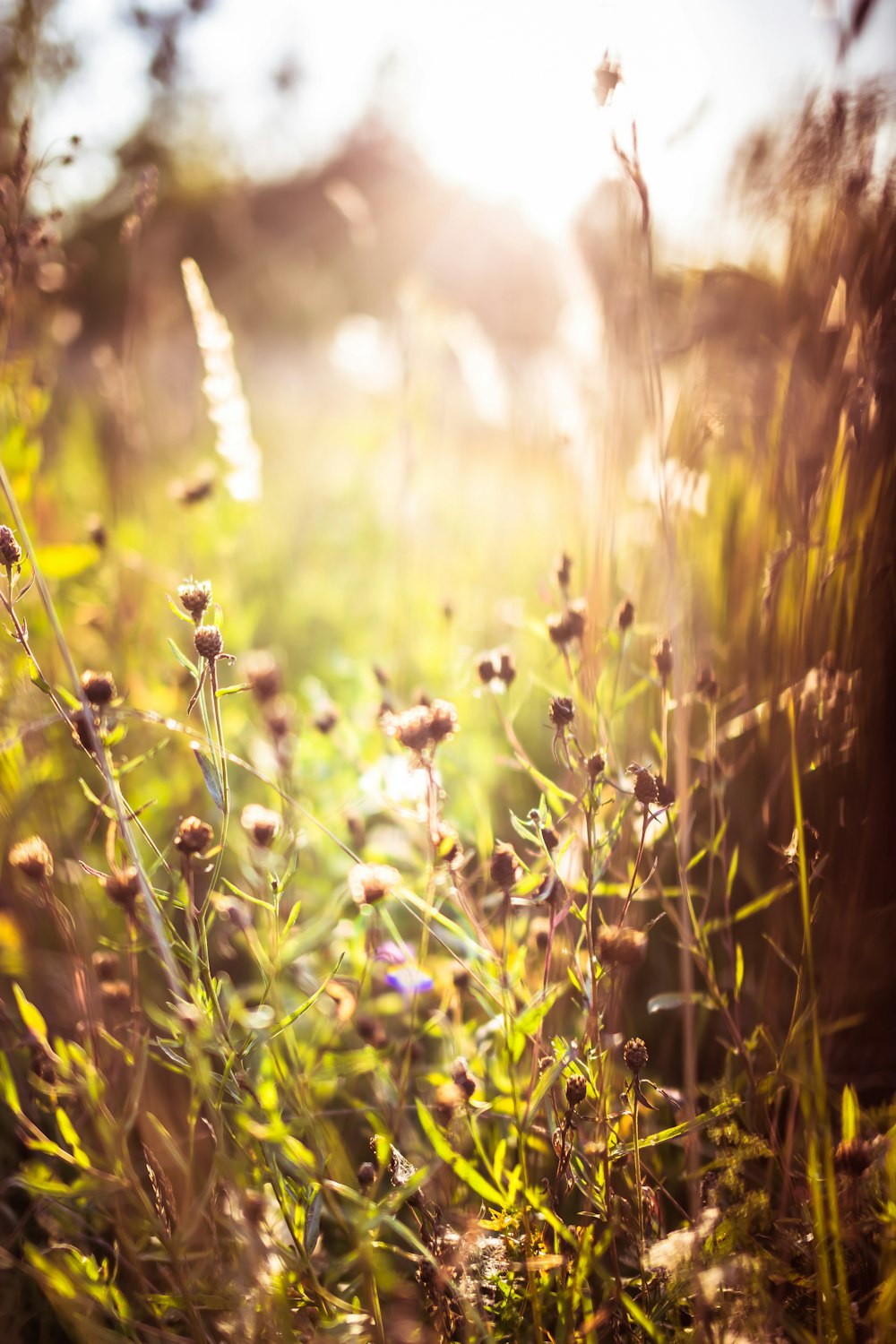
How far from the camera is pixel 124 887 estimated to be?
0.55m

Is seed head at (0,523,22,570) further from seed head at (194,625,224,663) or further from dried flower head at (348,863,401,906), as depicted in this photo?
dried flower head at (348,863,401,906)

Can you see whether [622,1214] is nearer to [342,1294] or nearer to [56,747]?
[342,1294]

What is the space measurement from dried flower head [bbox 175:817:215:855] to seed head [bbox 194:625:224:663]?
0.12 m

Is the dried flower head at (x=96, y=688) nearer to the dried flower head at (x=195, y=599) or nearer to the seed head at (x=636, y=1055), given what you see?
the dried flower head at (x=195, y=599)

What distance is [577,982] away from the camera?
571 mm

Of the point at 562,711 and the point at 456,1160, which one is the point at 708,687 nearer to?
the point at 562,711

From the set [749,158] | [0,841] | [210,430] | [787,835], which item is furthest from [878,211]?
[210,430]

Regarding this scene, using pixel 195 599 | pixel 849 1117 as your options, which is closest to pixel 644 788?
pixel 849 1117

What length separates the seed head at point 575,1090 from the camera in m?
0.57

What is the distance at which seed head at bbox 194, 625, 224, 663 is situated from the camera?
540 mm

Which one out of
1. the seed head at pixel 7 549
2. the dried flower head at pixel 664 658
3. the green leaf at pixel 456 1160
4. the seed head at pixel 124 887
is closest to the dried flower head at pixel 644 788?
the dried flower head at pixel 664 658

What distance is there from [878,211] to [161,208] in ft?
28.9

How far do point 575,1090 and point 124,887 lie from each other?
367 millimetres

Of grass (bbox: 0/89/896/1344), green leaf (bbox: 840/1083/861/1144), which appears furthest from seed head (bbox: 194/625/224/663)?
green leaf (bbox: 840/1083/861/1144)
